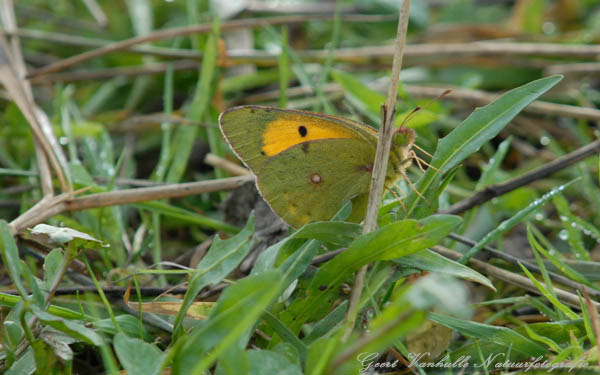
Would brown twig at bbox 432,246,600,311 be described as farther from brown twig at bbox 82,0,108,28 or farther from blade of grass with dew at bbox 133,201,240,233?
brown twig at bbox 82,0,108,28

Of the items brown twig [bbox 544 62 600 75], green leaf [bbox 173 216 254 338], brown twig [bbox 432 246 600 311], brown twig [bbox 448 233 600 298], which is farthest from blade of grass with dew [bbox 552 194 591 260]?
brown twig [bbox 544 62 600 75]

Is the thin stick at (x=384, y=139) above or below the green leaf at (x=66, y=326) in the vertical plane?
above

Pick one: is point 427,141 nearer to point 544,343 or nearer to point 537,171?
point 537,171

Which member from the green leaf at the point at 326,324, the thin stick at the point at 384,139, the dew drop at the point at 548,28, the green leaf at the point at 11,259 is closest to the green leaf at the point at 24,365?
the green leaf at the point at 11,259

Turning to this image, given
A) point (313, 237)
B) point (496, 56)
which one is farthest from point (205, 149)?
point (496, 56)

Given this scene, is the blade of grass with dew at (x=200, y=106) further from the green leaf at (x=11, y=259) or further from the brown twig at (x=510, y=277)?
the brown twig at (x=510, y=277)

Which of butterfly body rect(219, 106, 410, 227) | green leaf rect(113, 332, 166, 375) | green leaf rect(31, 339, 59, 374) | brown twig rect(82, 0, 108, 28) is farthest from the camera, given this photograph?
brown twig rect(82, 0, 108, 28)
